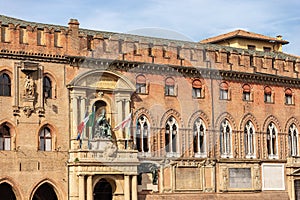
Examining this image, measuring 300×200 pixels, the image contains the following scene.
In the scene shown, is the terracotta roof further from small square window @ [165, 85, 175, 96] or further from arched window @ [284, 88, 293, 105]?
small square window @ [165, 85, 175, 96]

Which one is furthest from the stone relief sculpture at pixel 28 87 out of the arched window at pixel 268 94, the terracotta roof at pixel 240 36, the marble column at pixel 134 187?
the terracotta roof at pixel 240 36

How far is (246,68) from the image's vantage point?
4200 centimetres

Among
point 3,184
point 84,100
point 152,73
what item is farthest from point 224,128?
point 3,184

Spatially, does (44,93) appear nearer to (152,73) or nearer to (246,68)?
(152,73)

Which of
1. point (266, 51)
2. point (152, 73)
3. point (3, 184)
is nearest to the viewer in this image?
point (3, 184)

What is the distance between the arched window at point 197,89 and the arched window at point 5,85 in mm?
10760

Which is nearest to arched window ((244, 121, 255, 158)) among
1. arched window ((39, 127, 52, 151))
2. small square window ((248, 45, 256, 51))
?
small square window ((248, 45, 256, 51))

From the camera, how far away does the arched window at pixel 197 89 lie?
131 feet

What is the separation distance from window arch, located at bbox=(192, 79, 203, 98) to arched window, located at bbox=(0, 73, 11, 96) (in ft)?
35.2

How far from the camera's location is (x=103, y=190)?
36688 millimetres

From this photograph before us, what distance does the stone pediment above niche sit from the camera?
35.6 m

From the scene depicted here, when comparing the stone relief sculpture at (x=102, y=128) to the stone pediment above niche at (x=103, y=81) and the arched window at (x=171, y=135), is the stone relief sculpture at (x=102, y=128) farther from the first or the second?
the arched window at (x=171, y=135)

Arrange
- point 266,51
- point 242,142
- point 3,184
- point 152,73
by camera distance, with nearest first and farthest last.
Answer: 1. point 3,184
2. point 152,73
3. point 242,142
4. point 266,51

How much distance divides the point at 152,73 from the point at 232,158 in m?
A: 6.76
